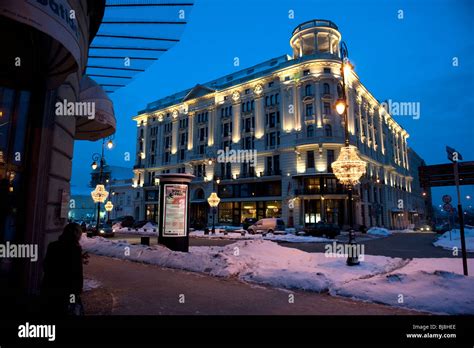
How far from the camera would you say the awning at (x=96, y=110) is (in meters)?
7.15

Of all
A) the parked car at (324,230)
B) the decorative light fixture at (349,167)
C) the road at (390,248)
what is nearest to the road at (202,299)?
the decorative light fixture at (349,167)

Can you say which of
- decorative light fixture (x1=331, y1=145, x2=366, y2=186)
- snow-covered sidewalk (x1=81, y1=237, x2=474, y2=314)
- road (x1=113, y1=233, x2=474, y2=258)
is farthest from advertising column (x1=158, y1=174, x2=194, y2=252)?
decorative light fixture (x1=331, y1=145, x2=366, y2=186)

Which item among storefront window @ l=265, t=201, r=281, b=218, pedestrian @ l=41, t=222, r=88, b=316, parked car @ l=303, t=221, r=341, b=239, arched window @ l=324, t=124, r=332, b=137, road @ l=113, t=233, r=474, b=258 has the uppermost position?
arched window @ l=324, t=124, r=332, b=137

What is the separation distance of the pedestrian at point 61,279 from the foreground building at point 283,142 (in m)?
38.5

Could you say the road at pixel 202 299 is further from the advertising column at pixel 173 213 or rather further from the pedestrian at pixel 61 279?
the advertising column at pixel 173 213

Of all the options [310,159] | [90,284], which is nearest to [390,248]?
[90,284]

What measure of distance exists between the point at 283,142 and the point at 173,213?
33012 mm

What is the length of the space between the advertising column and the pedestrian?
33.4 feet

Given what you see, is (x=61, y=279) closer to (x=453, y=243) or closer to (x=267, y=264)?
(x=267, y=264)

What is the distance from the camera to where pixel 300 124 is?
43.5 meters

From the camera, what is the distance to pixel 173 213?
14.2 meters

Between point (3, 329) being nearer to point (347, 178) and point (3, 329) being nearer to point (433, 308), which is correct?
point (433, 308)

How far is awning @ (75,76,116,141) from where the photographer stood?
715 centimetres

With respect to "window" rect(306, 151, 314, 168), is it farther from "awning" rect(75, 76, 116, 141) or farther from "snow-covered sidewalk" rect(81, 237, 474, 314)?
"awning" rect(75, 76, 116, 141)
